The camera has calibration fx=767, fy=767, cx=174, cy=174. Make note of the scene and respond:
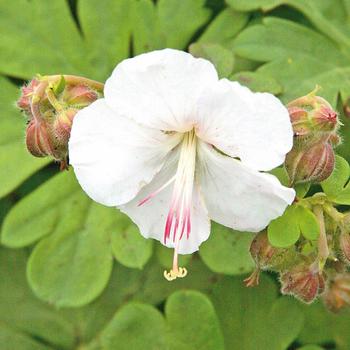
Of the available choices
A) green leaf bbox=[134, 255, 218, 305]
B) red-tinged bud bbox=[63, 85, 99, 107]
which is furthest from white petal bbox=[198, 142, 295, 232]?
green leaf bbox=[134, 255, 218, 305]

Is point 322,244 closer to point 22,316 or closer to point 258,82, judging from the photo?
point 258,82

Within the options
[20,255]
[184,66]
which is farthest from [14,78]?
[184,66]

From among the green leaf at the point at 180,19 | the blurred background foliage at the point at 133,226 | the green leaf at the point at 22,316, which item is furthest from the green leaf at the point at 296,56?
the green leaf at the point at 22,316

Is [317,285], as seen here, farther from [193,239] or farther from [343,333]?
[343,333]

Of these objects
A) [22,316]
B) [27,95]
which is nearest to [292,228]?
[27,95]

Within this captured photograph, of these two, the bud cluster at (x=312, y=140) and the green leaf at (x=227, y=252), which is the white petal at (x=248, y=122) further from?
the green leaf at (x=227, y=252)

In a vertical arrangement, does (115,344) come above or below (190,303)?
below
